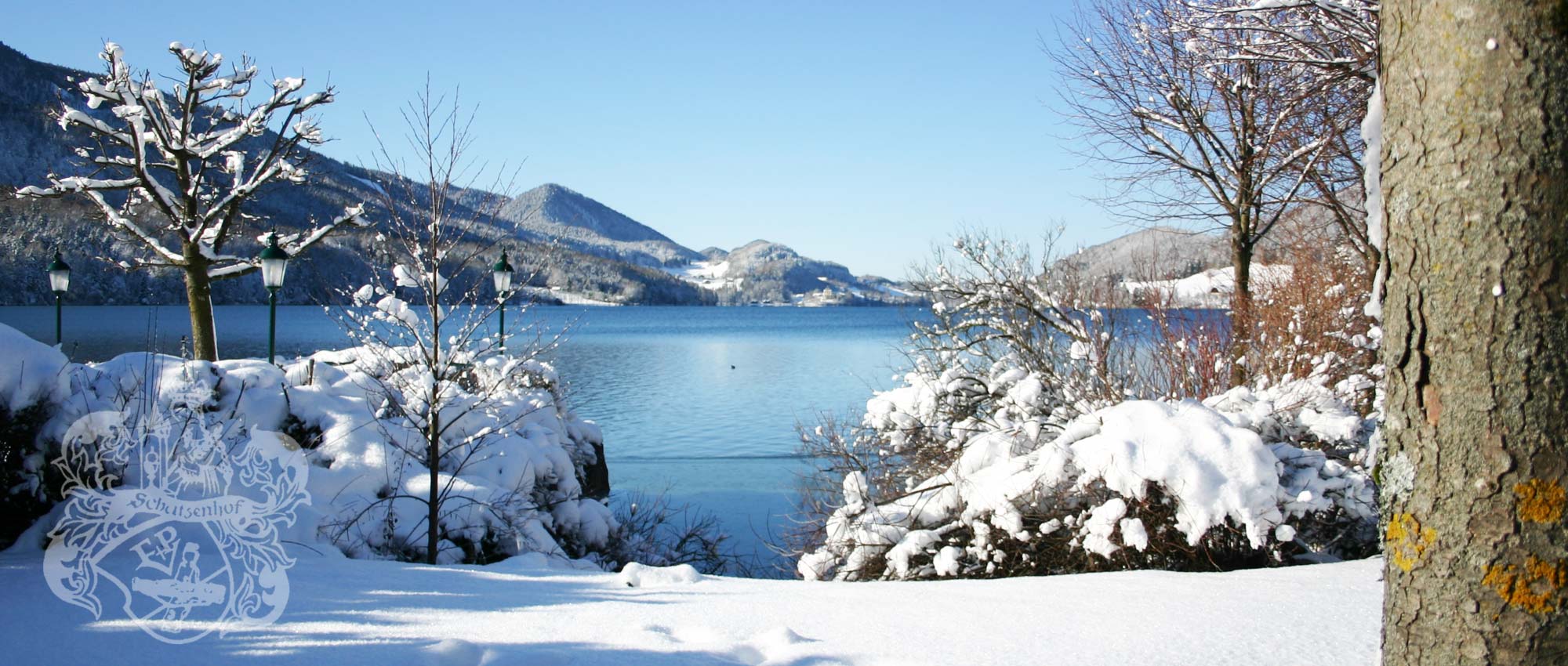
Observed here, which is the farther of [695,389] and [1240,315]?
[695,389]

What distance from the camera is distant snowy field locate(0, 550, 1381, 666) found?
3305mm

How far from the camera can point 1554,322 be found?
192 cm

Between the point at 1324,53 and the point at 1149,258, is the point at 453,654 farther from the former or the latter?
the point at 1149,258

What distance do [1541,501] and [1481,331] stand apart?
0.39 meters

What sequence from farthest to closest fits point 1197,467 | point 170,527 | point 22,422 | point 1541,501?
point 1197,467
point 22,422
point 170,527
point 1541,501

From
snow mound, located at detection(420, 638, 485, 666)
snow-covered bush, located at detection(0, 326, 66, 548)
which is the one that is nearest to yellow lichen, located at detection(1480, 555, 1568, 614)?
snow mound, located at detection(420, 638, 485, 666)

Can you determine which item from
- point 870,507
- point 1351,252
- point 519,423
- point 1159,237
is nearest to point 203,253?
point 519,423

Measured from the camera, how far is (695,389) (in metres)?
32.5

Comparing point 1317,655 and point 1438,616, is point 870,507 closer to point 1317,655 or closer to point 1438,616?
point 1317,655

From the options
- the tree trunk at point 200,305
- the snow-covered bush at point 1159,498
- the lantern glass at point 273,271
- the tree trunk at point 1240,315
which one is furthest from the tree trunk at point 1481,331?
the tree trunk at point 200,305

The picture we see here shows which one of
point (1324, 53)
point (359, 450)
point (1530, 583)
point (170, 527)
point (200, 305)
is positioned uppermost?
point (1324, 53)

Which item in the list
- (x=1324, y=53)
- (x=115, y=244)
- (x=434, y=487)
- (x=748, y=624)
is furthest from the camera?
(x=115, y=244)

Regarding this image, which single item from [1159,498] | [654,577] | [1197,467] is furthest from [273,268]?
[1197,467]

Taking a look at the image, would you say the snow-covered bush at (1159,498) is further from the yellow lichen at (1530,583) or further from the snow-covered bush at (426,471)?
the yellow lichen at (1530,583)
